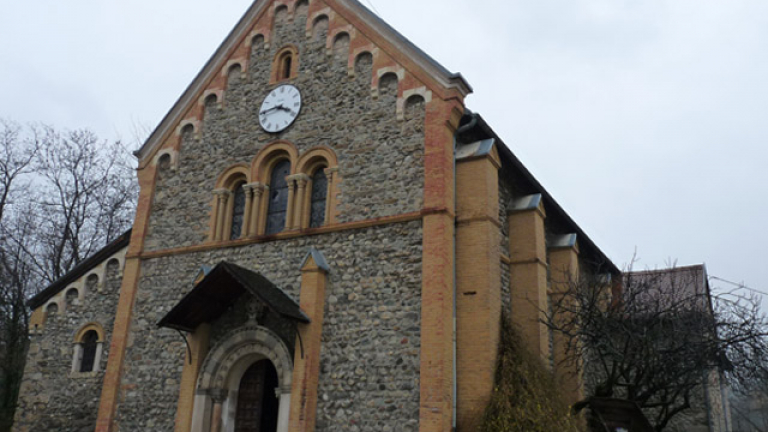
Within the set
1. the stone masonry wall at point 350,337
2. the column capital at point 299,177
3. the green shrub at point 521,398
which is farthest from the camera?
the column capital at point 299,177

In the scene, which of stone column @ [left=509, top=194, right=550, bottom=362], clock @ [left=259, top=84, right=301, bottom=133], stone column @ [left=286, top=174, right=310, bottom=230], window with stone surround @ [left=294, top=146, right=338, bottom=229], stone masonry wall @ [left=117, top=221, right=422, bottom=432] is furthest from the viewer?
clock @ [left=259, top=84, right=301, bottom=133]

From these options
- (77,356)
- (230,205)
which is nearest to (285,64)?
(230,205)

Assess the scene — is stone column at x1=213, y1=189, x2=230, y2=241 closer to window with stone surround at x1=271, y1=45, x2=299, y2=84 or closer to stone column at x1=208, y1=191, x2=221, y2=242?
stone column at x1=208, y1=191, x2=221, y2=242

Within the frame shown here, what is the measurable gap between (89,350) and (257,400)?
5.94 meters

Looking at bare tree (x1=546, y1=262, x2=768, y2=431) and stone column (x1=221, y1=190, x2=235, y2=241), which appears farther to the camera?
stone column (x1=221, y1=190, x2=235, y2=241)

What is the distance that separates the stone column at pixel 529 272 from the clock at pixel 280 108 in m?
5.91

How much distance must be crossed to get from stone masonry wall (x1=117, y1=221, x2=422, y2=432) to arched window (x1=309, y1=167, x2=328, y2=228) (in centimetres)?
53

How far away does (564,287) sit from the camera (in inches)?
664

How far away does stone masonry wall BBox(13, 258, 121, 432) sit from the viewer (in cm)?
1530

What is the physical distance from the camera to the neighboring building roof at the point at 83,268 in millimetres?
16328

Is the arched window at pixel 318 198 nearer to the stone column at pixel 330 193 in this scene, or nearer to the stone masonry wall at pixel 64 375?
the stone column at pixel 330 193

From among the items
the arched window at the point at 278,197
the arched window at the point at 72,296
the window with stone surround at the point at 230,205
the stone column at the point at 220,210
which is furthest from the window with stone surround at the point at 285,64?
the arched window at the point at 72,296

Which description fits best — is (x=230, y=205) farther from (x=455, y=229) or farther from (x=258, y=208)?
(x=455, y=229)

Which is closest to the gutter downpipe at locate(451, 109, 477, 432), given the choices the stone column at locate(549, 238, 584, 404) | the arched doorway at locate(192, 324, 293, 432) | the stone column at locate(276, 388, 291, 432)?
the stone column at locate(276, 388, 291, 432)
